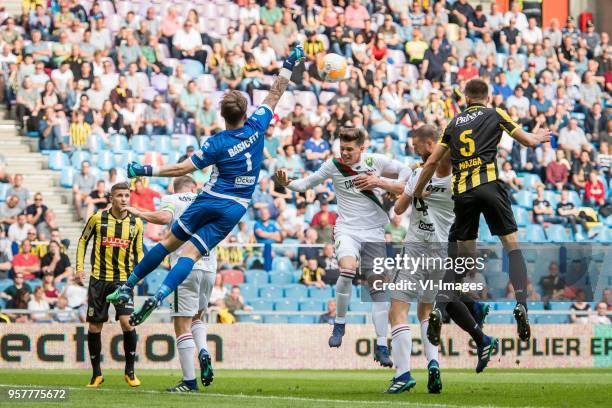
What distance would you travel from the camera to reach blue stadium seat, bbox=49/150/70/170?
24.4 metres

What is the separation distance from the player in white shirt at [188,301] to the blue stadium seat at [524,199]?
43.0 ft

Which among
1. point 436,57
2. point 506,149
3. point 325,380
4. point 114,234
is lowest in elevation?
point 325,380

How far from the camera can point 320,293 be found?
899 inches

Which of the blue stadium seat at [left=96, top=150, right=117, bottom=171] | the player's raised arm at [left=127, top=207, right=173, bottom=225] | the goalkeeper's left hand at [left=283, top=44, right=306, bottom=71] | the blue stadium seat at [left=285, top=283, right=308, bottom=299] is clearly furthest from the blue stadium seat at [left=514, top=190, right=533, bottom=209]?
the goalkeeper's left hand at [left=283, top=44, right=306, bottom=71]

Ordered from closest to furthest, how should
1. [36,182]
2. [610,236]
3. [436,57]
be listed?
[36,182] < [610,236] < [436,57]

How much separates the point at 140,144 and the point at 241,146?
12.2 meters

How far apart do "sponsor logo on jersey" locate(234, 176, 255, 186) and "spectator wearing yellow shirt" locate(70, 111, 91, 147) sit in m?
12.0

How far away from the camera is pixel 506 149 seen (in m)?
28.0

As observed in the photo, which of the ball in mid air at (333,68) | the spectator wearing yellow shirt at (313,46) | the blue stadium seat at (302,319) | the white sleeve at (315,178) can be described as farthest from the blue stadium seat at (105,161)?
the white sleeve at (315,178)

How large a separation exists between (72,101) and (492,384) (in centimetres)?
1196

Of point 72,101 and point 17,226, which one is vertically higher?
point 72,101

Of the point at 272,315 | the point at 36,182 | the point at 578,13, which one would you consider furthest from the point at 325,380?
the point at 578,13

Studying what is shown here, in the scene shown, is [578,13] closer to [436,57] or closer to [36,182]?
[436,57]

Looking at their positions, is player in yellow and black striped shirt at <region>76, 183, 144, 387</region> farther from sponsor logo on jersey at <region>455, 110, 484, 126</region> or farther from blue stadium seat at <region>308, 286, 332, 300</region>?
blue stadium seat at <region>308, 286, 332, 300</region>
